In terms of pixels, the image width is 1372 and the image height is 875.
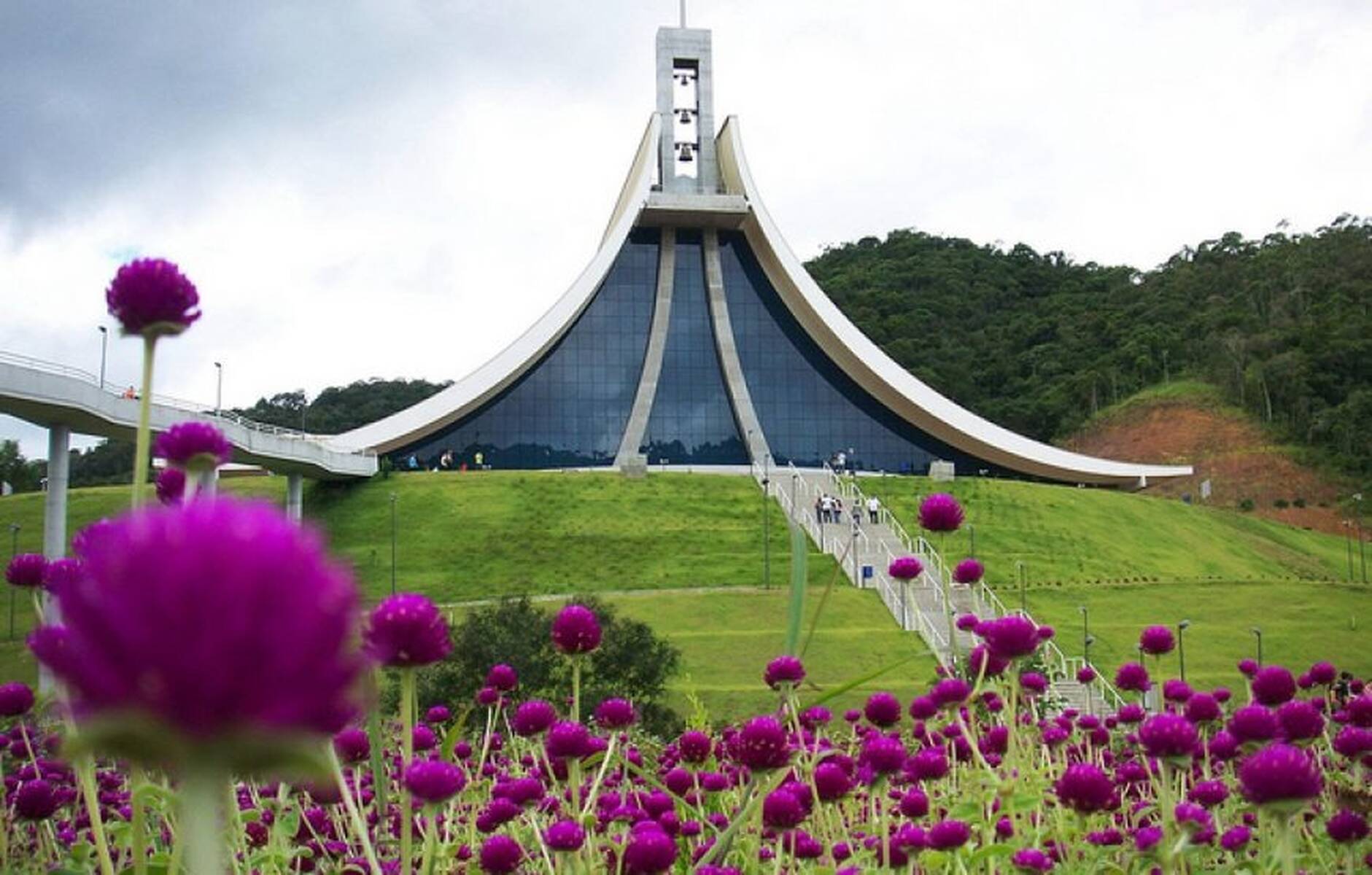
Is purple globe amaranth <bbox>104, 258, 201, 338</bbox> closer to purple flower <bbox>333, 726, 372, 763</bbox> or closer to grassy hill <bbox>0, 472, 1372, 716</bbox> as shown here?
purple flower <bbox>333, 726, 372, 763</bbox>

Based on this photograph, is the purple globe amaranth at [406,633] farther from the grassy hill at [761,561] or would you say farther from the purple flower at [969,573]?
the grassy hill at [761,561]

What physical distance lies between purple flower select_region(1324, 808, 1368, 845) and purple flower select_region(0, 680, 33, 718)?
2183mm

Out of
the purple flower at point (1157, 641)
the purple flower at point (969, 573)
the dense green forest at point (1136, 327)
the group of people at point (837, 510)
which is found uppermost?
the dense green forest at point (1136, 327)

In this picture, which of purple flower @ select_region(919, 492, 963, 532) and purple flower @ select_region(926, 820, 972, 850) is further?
purple flower @ select_region(919, 492, 963, 532)

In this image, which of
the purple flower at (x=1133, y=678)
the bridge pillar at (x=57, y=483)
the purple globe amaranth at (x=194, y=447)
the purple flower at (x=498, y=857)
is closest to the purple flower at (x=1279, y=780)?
the purple flower at (x=498, y=857)

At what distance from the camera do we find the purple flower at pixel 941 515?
2.35 m

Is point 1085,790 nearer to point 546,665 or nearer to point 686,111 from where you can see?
point 546,665

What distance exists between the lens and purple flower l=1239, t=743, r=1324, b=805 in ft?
4.33

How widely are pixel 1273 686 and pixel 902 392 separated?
37108 millimetres

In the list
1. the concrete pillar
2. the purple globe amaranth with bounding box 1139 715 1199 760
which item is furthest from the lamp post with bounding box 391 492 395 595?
the purple globe amaranth with bounding box 1139 715 1199 760

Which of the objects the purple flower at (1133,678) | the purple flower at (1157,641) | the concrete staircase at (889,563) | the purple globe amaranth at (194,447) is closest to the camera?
the purple globe amaranth at (194,447)

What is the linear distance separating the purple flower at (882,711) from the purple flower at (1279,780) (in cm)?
101

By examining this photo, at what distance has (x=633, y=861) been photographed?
1651mm

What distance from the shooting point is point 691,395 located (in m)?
40.7
